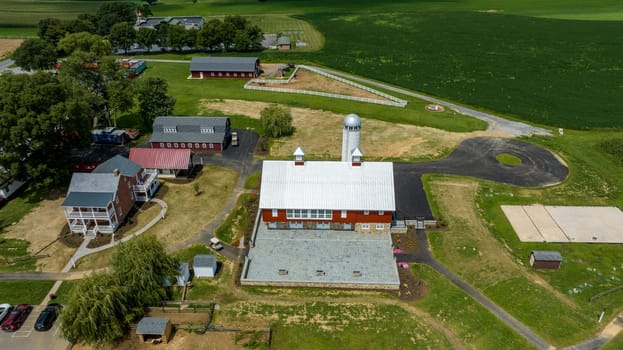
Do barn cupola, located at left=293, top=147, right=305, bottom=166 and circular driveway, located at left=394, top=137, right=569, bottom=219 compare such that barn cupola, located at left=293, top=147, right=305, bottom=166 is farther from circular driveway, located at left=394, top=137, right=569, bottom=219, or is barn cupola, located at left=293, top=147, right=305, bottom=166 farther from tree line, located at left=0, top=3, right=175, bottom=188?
tree line, located at left=0, top=3, right=175, bottom=188

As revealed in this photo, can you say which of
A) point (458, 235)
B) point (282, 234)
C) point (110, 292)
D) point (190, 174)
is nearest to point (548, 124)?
point (458, 235)

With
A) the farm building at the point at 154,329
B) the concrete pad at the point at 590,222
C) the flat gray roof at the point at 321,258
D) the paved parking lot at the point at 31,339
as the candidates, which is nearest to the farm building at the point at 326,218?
the flat gray roof at the point at 321,258

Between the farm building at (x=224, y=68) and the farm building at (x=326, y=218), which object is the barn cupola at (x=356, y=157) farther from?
the farm building at (x=224, y=68)

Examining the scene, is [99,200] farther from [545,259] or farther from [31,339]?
[545,259]

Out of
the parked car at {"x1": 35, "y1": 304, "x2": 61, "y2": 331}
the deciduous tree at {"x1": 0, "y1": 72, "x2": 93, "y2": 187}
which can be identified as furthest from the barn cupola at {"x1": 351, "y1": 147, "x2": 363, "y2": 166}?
the deciduous tree at {"x1": 0, "y1": 72, "x2": 93, "y2": 187}

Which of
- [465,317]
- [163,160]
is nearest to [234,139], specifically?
[163,160]
